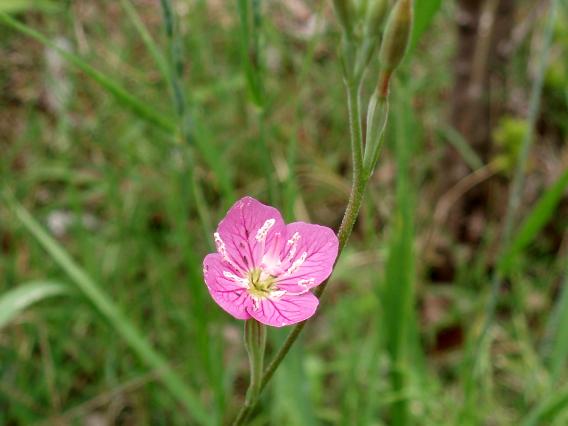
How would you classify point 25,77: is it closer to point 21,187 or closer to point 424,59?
point 21,187

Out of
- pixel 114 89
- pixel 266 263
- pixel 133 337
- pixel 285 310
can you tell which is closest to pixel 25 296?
pixel 133 337

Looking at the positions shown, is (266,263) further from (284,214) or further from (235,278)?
(284,214)

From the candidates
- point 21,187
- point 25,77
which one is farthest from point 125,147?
point 25,77

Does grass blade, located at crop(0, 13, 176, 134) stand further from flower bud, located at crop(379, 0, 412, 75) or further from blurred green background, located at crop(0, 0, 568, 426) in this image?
flower bud, located at crop(379, 0, 412, 75)

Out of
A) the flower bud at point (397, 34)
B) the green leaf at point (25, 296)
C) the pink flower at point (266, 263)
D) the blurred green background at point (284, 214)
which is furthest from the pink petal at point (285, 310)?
the green leaf at point (25, 296)

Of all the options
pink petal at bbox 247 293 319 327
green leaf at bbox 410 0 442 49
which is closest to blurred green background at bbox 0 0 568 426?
green leaf at bbox 410 0 442 49

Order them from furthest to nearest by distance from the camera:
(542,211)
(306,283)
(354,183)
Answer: (542,211) → (306,283) → (354,183)
